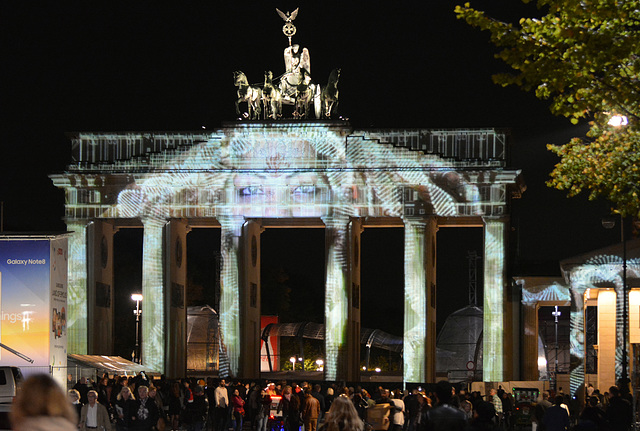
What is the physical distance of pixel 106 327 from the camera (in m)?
78.1

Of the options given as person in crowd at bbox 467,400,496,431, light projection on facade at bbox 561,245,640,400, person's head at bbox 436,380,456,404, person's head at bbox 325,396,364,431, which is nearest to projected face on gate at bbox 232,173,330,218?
light projection on facade at bbox 561,245,640,400

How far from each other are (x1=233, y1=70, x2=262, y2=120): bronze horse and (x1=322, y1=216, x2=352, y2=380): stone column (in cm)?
780

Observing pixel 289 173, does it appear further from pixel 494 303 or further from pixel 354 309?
pixel 494 303

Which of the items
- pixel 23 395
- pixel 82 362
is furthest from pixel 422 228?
pixel 23 395

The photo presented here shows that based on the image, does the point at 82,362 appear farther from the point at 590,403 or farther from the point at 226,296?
the point at 590,403

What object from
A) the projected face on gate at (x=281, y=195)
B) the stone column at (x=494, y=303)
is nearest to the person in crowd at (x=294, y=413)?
the stone column at (x=494, y=303)

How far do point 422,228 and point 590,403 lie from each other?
4507 centimetres

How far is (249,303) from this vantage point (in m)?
76.8

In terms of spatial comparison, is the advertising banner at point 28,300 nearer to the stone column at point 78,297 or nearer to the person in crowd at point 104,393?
the person in crowd at point 104,393

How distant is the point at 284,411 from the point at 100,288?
116ft

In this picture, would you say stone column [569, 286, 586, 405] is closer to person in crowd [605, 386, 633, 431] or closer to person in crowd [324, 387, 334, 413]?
person in crowd [324, 387, 334, 413]

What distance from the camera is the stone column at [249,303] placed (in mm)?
75188

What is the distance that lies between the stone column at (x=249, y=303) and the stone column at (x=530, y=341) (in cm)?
1612

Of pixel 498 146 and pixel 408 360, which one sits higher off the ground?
pixel 498 146
